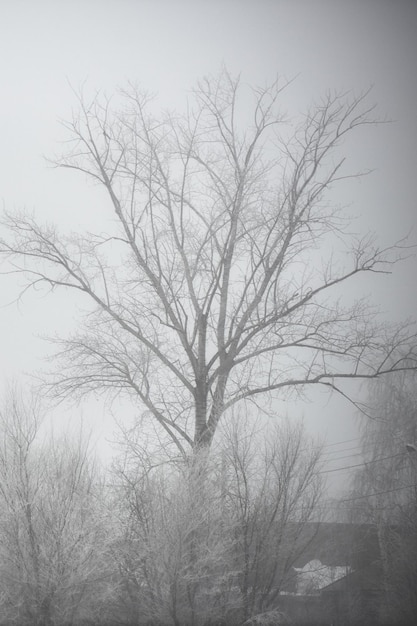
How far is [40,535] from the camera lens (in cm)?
955

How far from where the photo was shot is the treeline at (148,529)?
30.2 feet

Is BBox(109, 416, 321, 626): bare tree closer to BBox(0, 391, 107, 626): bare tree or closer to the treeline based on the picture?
the treeline

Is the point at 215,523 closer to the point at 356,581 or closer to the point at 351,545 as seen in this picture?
the point at 351,545

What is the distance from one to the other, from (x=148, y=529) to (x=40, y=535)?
1.91 metres

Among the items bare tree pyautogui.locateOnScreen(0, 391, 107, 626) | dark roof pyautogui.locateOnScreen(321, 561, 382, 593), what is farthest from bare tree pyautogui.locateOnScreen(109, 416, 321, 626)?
dark roof pyautogui.locateOnScreen(321, 561, 382, 593)

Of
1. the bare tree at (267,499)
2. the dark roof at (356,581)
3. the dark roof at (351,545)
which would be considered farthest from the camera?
the dark roof at (351,545)

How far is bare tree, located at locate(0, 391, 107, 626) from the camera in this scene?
9.04 m

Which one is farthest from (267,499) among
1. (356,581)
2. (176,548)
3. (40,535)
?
(356,581)

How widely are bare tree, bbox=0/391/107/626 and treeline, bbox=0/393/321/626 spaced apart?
0.02 metres

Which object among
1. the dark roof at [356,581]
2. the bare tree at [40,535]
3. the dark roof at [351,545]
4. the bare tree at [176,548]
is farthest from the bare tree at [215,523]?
the dark roof at [356,581]


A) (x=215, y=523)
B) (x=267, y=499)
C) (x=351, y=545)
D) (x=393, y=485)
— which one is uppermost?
(x=393, y=485)

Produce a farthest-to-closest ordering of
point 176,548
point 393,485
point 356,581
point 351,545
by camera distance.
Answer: point 351,545, point 356,581, point 393,485, point 176,548

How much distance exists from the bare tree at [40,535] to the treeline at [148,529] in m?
0.02

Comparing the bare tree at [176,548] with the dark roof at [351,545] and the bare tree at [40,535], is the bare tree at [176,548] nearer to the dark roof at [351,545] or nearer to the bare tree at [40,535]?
the bare tree at [40,535]
